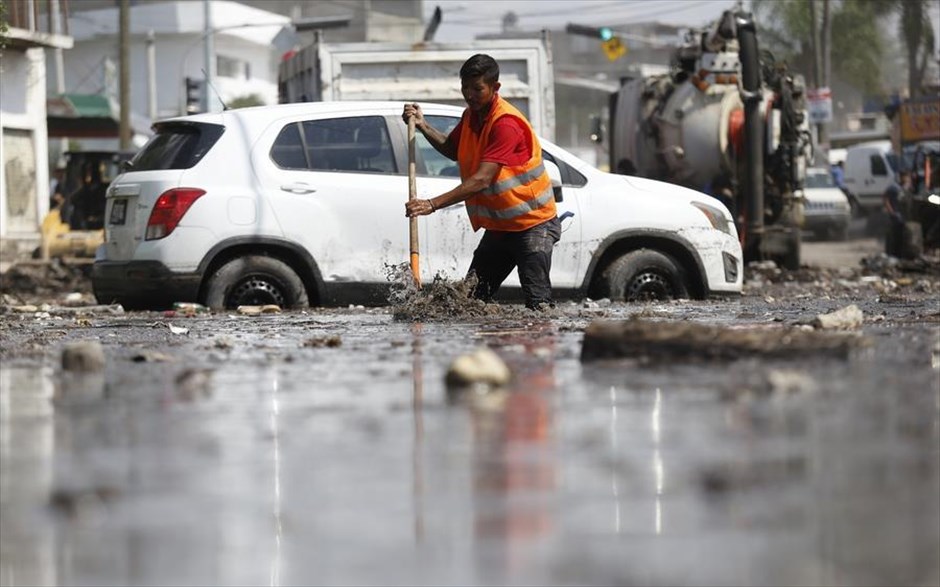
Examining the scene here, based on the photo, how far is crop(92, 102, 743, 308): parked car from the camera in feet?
41.3

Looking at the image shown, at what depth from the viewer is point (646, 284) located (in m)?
13.3

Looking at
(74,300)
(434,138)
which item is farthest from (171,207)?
(74,300)

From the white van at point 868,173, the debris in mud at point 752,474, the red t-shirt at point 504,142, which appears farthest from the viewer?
the white van at point 868,173

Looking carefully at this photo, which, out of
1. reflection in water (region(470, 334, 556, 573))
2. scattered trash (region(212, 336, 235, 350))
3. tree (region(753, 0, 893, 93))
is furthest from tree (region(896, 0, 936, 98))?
reflection in water (region(470, 334, 556, 573))

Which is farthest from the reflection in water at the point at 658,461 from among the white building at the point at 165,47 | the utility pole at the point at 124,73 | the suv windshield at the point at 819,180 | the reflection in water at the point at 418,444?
the white building at the point at 165,47

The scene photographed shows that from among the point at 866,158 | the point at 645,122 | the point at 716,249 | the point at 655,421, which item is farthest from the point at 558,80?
the point at 655,421

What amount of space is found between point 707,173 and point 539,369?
1514 cm

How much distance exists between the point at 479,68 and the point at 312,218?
8.28 ft

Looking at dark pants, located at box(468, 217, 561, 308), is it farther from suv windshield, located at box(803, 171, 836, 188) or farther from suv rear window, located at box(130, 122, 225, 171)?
suv windshield, located at box(803, 171, 836, 188)

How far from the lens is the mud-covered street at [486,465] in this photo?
3945 millimetres

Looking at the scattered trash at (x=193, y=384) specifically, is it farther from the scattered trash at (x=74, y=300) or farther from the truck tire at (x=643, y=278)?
the scattered trash at (x=74, y=300)

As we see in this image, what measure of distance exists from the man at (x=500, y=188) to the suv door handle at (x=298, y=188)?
1620 mm

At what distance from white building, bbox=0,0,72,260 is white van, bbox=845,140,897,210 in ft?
67.7

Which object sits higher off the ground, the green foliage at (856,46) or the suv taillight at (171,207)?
the green foliage at (856,46)
